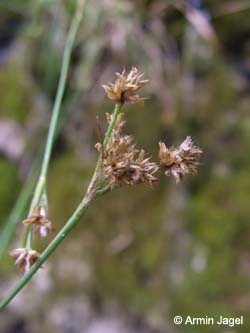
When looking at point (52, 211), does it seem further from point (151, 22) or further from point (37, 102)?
point (151, 22)

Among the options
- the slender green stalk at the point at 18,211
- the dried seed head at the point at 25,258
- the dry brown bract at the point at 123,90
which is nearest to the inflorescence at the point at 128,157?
the dry brown bract at the point at 123,90

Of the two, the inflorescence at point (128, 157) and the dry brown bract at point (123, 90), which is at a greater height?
the dry brown bract at point (123, 90)

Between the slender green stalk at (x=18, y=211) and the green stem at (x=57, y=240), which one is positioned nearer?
the green stem at (x=57, y=240)

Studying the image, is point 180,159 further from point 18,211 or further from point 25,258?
point 18,211

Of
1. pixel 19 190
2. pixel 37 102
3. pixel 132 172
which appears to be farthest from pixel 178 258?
pixel 132 172

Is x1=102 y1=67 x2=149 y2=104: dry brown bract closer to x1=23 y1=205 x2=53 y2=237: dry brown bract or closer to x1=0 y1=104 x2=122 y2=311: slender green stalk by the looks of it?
x1=0 y1=104 x2=122 y2=311: slender green stalk

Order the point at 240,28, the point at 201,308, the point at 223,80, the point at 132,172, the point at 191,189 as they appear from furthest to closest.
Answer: the point at 240,28 → the point at 223,80 → the point at 191,189 → the point at 201,308 → the point at 132,172

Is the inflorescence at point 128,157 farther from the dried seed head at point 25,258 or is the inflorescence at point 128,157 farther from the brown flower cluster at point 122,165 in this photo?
the dried seed head at point 25,258
